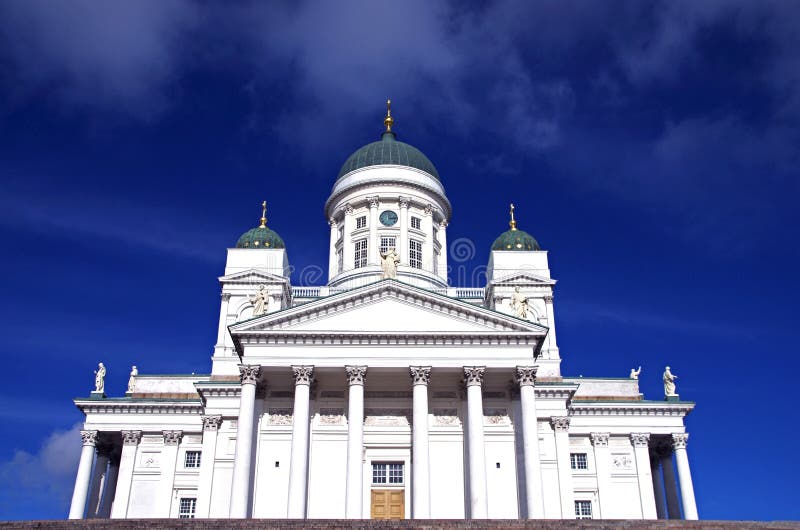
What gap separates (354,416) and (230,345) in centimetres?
1549

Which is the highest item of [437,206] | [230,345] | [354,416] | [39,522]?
[437,206]

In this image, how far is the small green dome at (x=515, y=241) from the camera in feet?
Result: 169

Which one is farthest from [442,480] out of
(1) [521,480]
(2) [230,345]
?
(2) [230,345]

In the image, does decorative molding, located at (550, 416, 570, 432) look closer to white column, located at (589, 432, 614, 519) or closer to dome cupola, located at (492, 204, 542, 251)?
white column, located at (589, 432, 614, 519)

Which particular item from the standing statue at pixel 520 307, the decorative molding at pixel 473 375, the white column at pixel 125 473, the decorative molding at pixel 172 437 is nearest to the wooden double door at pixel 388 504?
the decorative molding at pixel 473 375

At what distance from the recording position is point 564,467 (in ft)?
130

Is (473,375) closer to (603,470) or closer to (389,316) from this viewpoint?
(389,316)

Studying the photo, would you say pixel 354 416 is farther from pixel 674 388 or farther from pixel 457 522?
pixel 674 388

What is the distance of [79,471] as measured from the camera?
4362cm

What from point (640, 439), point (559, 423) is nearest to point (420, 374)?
point (559, 423)

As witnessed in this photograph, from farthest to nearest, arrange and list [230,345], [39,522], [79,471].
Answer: [230,345], [79,471], [39,522]

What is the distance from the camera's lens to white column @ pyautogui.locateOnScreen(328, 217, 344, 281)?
5238cm

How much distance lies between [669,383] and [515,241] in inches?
520

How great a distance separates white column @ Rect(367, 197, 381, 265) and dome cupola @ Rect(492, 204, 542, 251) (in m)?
8.10
